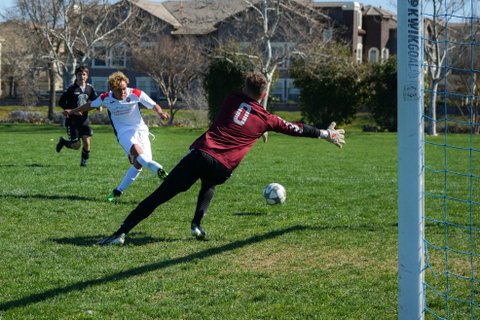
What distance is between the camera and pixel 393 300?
5785 mm

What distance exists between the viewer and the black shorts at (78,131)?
1484cm

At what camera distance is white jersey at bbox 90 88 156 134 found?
1040 cm

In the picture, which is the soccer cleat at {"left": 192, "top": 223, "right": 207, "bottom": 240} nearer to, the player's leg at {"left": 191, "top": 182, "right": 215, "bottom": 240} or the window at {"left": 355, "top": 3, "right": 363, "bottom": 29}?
the player's leg at {"left": 191, "top": 182, "right": 215, "bottom": 240}

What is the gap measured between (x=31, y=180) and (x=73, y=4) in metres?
29.5

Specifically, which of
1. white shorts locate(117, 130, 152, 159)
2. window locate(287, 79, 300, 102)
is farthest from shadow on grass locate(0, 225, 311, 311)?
window locate(287, 79, 300, 102)

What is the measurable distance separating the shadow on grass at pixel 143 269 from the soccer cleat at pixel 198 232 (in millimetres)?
365

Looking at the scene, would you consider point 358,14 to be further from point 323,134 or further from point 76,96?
point 323,134

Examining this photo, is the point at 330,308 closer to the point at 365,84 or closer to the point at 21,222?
the point at 21,222

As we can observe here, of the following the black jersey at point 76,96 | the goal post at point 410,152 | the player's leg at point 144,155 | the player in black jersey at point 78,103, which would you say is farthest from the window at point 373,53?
the goal post at point 410,152

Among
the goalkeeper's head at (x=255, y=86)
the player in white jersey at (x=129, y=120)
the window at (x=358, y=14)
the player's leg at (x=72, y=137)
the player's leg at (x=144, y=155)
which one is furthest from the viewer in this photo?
the window at (x=358, y=14)

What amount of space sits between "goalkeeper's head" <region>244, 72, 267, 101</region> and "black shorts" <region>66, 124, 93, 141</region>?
8130mm

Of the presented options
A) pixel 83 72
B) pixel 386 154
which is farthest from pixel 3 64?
pixel 83 72

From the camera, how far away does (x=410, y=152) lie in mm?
4453

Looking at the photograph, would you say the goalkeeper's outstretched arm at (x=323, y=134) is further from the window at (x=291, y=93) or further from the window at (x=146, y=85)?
the window at (x=146, y=85)
